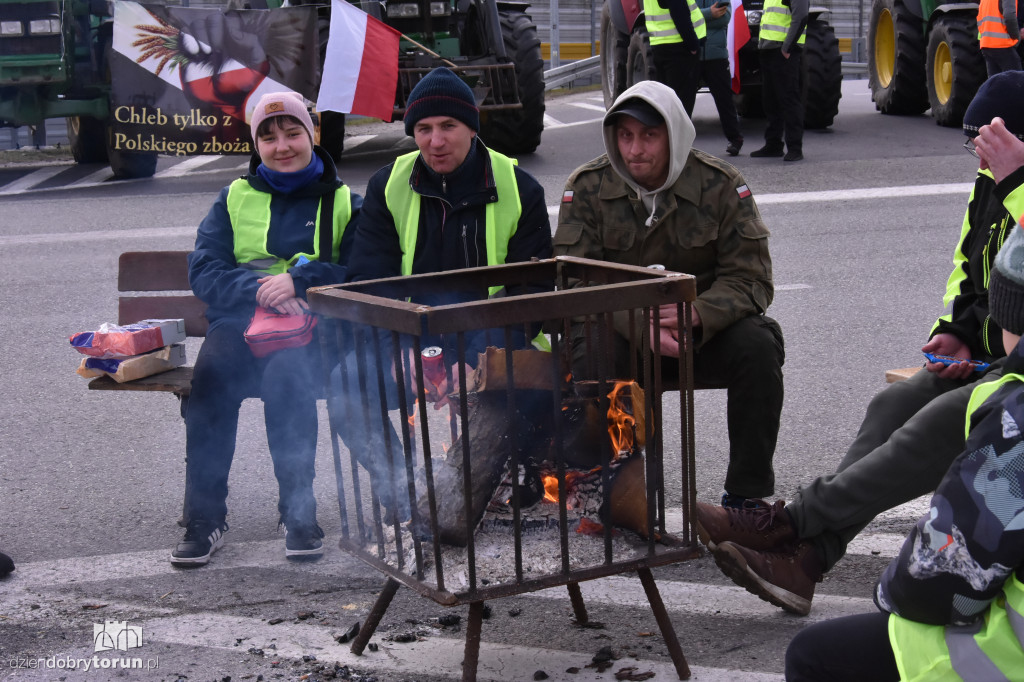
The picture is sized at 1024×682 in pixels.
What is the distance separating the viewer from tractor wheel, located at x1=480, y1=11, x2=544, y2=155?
11500 mm

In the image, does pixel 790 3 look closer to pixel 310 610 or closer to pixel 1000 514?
pixel 310 610

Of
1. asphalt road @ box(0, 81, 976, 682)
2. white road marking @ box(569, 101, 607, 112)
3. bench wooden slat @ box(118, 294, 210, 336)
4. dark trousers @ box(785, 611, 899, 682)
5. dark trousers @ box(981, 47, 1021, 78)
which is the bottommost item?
asphalt road @ box(0, 81, 976, 682)

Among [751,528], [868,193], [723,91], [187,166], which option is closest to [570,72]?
[187,166]

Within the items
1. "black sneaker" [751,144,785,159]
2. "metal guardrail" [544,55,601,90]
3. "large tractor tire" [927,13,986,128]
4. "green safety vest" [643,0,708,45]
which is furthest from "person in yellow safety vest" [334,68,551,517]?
"metal guardrail" [544,55,601,90]

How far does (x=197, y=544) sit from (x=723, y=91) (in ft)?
28.1

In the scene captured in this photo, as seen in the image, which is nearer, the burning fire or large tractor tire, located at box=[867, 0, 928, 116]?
the burning fire

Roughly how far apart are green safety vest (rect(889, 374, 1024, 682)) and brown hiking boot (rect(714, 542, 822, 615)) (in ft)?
3.60

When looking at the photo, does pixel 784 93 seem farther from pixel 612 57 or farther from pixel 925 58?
pixel 612 57

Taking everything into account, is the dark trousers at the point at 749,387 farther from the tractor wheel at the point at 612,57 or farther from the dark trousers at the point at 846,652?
the tractor wheel at the point at 612,57

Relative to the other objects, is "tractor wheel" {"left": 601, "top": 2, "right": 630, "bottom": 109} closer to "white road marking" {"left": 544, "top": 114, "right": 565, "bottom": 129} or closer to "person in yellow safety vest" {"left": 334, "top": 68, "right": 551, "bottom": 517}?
"white road marking" {"left": 544, "top": 114, "right": 565, "bottom": 129}

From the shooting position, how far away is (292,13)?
1148 cm

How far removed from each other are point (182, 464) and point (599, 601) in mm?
2149

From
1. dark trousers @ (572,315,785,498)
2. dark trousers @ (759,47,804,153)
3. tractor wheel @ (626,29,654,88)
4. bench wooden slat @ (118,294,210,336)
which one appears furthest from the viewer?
tractor wheel @ (626,29,654,88)

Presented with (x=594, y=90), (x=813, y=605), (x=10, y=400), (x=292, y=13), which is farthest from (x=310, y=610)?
(x=594, y=90)
